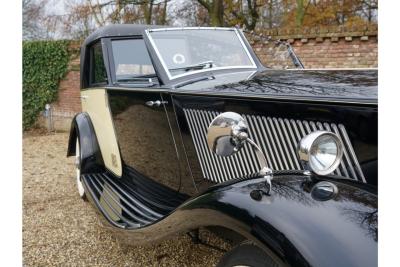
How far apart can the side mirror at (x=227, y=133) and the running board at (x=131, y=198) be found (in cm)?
92

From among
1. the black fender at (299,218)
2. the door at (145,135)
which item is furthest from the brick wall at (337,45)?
the black fender at (299,218)

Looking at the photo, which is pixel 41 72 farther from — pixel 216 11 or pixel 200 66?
pixel 200 66

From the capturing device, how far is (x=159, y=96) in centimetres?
291

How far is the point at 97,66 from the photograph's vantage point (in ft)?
13.7

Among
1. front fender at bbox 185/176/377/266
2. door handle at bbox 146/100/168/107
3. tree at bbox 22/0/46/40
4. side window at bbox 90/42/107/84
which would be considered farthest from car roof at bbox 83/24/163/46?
tree at bbox 22/0/46/40

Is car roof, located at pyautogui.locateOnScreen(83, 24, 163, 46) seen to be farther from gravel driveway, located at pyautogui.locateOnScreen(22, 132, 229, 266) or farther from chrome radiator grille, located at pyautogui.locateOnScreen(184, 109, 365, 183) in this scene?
gravel driveway, located at pyautogui.locateOnScreen(22, 132, 229, 266)

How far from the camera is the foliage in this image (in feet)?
34.3

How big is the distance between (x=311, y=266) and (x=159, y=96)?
186 cm

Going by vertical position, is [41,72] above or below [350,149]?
above

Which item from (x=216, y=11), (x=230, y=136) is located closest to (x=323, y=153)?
(x=230, y=136)

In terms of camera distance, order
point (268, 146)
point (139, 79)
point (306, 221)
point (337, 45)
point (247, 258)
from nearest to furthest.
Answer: point (306, 221) → point (247, 258) → point (268, 146) → point (139, 79) → point (337, 45)

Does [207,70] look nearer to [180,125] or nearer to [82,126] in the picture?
[180,125]

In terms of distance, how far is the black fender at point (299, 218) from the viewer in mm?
1371

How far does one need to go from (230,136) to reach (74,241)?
2.45 meters
